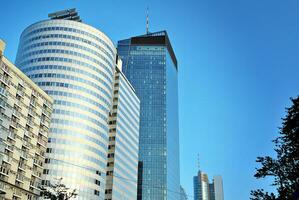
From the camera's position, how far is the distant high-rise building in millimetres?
123312

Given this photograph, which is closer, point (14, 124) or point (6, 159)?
point (6, 159)

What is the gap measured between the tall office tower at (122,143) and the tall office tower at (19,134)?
43392mm

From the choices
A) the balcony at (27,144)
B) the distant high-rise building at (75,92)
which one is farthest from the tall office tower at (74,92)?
the balcony at (27,144)

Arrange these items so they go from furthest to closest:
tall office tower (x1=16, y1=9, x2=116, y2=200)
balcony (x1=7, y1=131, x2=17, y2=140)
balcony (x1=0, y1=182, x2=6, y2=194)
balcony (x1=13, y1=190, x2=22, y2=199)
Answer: tall office tower (x1=16, y1=9, x2=116, y2=200) < balcony (x1=13, y1=190, x2=22, y2=199) < balcony (x1=7, y1=131, x2=17, y2=140) < balcony (x1=0, y1=182, x2=6, y2=194)

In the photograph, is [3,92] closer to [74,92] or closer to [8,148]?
[8,148]

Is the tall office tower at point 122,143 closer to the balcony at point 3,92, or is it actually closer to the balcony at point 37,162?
the balcony at point 37,162

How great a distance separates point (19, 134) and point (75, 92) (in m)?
39.9

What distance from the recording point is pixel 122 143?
15775cm

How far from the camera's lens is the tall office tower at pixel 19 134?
3489 inches

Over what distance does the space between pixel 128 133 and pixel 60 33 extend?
180 feet

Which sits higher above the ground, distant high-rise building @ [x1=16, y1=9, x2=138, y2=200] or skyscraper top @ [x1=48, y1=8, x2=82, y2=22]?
skyscraper top @ [x1=48, y1=8, x2=82, y2=22]

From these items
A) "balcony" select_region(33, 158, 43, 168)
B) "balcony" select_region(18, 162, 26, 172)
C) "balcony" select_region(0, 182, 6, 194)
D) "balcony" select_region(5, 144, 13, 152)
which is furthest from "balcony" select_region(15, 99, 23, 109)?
"balcony" select_region(0, 182, 6, 194)

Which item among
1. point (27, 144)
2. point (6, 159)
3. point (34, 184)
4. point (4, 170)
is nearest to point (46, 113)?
point (27, 144)

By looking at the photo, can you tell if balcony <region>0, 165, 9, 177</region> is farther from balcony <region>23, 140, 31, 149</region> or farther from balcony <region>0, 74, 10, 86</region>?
balcony <region>0, 74, 10, 86</region>
